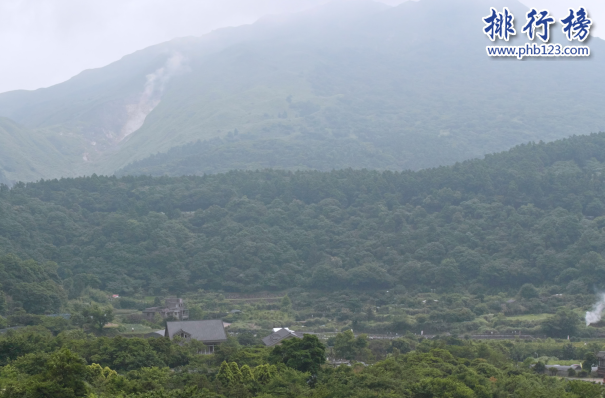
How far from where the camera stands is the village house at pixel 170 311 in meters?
47.3

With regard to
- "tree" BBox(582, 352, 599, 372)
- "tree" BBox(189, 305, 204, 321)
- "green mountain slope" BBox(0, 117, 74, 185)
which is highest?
"green mountain slope" BBox(0, 117, 74, 185)

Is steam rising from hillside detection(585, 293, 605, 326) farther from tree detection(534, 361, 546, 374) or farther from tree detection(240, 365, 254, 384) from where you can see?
tree detection(240, 365, 254, 384)

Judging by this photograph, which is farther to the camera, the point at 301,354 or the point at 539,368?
the point at 539,368

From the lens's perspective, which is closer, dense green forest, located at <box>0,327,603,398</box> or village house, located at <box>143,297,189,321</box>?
dense green forest, located at <box>0,327,603,398</box>

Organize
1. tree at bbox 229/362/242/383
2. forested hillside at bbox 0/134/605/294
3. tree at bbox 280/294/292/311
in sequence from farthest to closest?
1. forested hillside at bbox 0/134/605/294
2. tree at bbox 280/294/292/311
3. tree at bbox 229/362/242/383

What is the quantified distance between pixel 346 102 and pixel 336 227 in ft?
300

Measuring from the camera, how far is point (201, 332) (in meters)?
37.2

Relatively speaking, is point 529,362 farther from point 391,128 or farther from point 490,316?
point 391,128

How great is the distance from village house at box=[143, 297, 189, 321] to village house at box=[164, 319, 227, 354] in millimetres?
9206

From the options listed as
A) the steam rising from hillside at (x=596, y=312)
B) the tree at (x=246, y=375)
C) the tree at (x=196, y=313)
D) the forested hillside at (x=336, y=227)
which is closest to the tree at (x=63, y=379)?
the tree at (x=246, y=375)

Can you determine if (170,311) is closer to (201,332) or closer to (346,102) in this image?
(201,332)

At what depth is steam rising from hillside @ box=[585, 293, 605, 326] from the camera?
44031 mm

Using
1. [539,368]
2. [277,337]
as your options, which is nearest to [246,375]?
[277,337]

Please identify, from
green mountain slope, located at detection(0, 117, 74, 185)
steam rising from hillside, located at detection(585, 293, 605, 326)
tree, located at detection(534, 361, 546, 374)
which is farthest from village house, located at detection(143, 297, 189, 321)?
green mountain slope, located at detection(0, 117, 74, 185)
